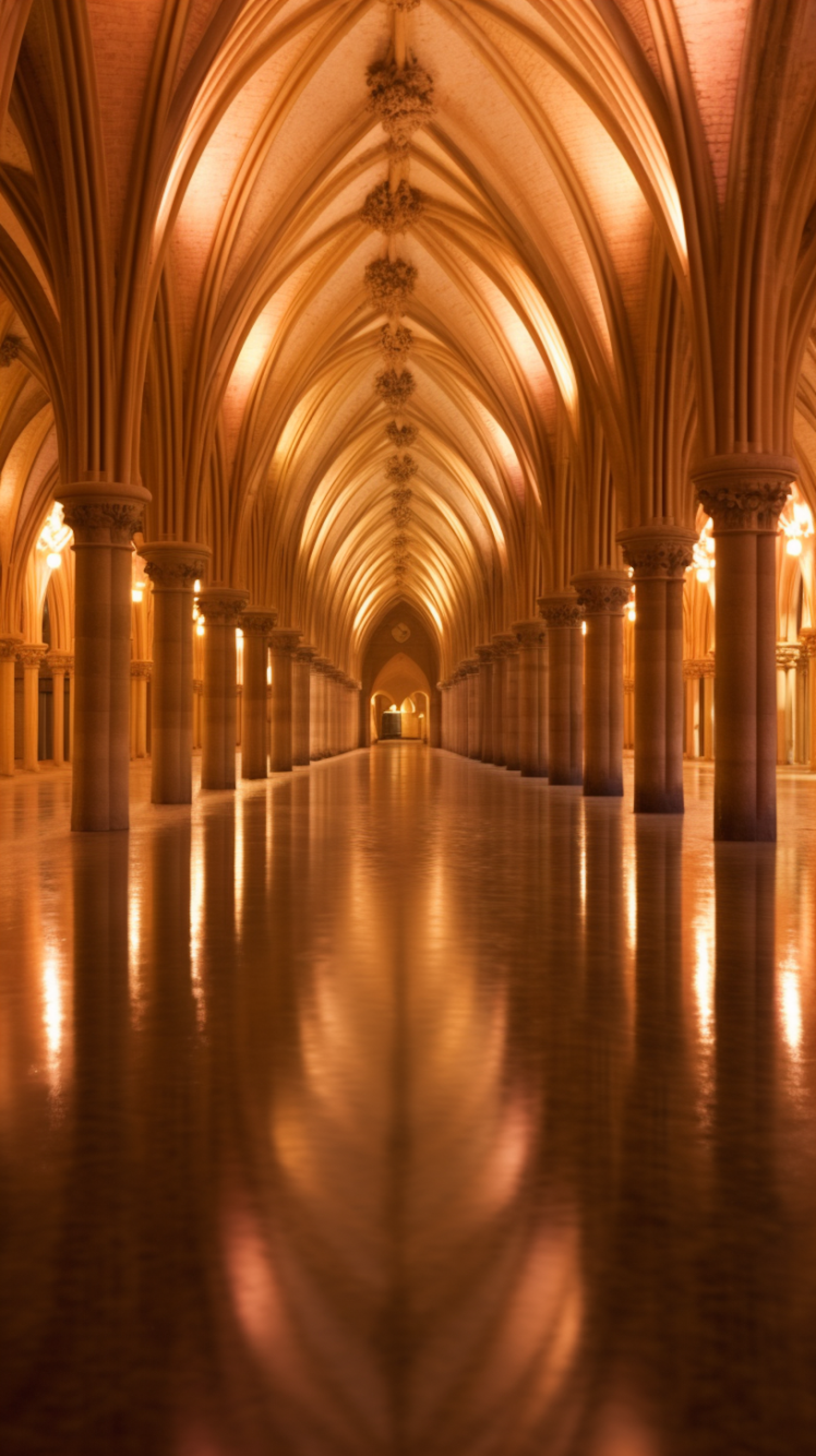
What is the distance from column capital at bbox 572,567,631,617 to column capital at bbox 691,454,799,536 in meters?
8.48

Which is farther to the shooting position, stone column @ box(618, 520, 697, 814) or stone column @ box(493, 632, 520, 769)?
stone column @ box(493, 632, 520, 769)

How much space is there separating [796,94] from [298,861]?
9640 mm

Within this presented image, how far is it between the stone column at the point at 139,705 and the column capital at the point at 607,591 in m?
23.0

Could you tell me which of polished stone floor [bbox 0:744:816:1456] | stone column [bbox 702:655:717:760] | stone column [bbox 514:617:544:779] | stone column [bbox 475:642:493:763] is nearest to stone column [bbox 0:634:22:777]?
stone column [bbox 514:617:544:779]

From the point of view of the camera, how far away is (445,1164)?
3.42 m

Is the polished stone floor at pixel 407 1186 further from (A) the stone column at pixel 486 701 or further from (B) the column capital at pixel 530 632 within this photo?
(A) the stone column at pixel 486 701

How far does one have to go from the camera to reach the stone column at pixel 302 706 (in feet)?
138

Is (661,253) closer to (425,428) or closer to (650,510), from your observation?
(650,510)

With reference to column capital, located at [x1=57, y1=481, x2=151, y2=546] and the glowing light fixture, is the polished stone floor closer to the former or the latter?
column capital, located at [x1=57, y1=481, x2=151, y2=546]

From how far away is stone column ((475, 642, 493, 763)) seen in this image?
4541 centimetres

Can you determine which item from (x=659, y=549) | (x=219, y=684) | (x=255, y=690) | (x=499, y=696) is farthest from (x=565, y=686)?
(x=499, y=696)

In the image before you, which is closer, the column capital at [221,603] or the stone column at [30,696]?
the column capital at [221,603]

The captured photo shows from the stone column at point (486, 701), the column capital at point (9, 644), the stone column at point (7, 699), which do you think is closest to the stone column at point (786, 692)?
the stone column at point (486, 701)

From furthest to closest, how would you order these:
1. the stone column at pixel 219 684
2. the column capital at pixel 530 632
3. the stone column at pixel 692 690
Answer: the stone column at pixel 692 690, the column capital at pixel 530 632, the stone column at pixel 219 684
